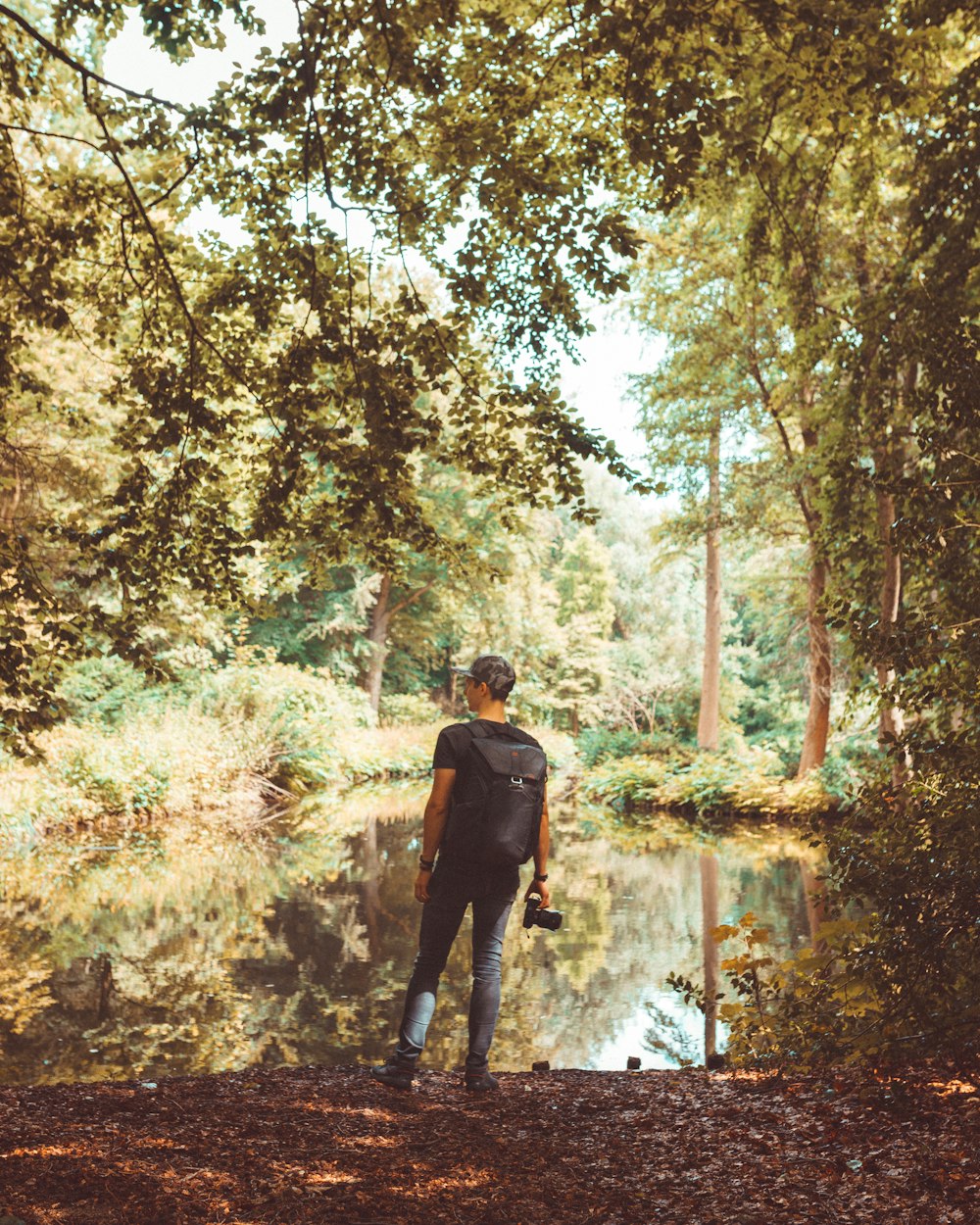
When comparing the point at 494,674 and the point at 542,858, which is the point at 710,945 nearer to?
the point at 542,858

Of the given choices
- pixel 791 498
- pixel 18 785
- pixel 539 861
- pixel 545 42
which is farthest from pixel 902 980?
pixel 791 498

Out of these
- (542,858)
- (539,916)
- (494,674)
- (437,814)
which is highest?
(494,674)

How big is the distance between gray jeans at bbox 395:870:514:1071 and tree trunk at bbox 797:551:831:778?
42.2ft

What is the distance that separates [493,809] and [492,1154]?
1.27 m

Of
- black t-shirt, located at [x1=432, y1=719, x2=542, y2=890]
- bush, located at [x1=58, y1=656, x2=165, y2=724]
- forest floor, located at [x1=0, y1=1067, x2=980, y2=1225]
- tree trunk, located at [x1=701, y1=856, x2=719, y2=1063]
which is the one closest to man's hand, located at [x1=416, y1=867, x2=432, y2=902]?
black t-shirt, located at [x1=432, y1=719, x2=542, y2=890]

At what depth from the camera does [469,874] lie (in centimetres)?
429

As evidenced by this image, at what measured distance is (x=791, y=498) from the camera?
715 inches

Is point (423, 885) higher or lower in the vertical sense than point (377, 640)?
lower

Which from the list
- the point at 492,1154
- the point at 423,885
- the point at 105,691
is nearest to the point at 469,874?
the point at 423,885

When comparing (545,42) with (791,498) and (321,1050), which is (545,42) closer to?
(321,1050)

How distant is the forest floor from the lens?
2.80 metres

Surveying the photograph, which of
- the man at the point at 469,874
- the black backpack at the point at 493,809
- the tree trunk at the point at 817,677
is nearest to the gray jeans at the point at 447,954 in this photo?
the man at the point at 469,874

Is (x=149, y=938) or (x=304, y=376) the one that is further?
(x=149, y=938)

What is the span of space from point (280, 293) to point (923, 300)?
3.56m
